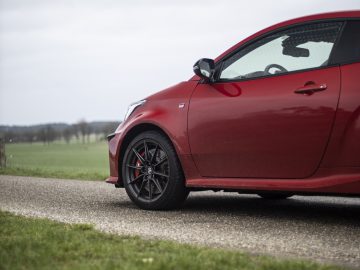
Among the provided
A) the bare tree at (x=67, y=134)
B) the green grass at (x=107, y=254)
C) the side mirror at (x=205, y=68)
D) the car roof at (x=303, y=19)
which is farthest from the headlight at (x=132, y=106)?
the bare tree at (x=67, y=134)

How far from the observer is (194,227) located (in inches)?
181

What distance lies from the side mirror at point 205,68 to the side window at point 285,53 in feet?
0.38

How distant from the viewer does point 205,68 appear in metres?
5.24

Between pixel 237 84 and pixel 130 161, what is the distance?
1.50m

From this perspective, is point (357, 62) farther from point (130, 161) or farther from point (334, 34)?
point (130, 161)

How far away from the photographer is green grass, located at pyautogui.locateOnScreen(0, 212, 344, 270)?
304 centimetres

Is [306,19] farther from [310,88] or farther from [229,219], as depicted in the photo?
[229,219]

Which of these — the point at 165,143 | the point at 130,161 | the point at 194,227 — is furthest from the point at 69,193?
the point at 194,227

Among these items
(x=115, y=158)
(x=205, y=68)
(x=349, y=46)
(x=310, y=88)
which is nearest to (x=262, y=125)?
(x=310, y=88)

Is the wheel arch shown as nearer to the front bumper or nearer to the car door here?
the front bumper

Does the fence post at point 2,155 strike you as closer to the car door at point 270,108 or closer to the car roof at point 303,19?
the car roof at point 303,19

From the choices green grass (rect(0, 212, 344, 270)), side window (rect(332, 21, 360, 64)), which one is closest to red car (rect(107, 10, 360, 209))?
side window (rect(332, 21, 360, 64))

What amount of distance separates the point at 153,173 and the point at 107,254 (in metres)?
2.28

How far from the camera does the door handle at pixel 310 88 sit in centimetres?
445
